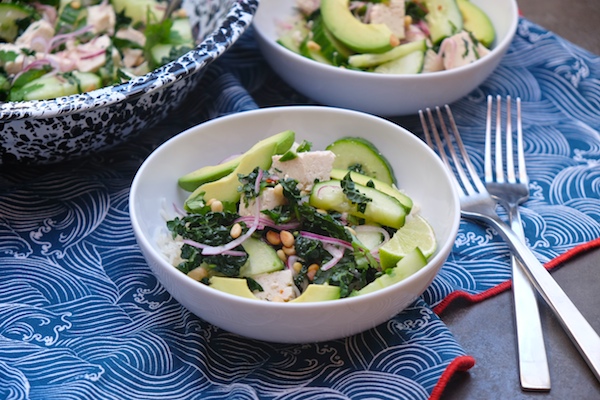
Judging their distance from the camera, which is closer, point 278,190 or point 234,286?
point 234,286

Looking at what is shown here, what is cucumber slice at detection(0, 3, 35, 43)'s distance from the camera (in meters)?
2.30

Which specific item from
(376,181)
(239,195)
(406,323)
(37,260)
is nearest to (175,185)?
(239,195)

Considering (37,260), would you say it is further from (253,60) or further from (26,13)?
(253,60)

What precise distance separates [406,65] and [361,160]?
52cm

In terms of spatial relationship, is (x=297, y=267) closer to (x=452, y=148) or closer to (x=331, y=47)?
(x=452, y=148)

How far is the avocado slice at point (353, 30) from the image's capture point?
7.74 feet

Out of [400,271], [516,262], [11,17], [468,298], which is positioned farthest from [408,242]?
[11,17]

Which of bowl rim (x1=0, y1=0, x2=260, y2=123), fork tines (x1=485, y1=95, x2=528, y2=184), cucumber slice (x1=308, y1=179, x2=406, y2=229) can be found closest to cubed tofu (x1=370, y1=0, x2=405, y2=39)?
fork tines (x1=485, y1=95, x2=528, y2=184)

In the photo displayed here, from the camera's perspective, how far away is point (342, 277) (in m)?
1.63

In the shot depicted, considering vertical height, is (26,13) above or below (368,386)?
above

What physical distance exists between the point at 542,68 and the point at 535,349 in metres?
1.39

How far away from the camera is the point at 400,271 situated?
1607mm

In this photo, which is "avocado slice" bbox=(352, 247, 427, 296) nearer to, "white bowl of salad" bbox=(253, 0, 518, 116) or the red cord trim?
the red cord trim

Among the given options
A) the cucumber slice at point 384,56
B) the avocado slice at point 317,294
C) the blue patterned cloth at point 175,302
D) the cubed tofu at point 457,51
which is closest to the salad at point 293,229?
the avocado slice at point 317,294
